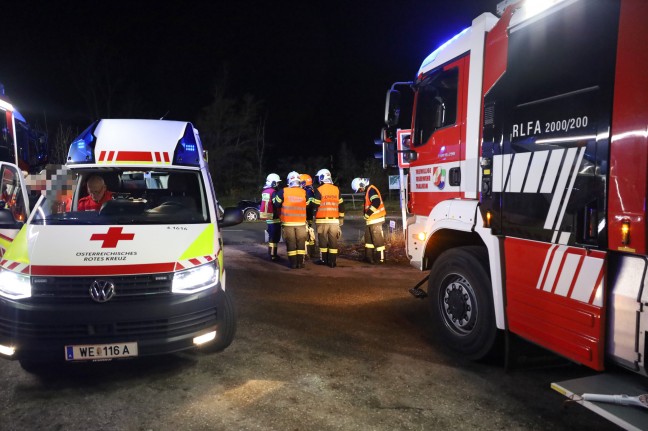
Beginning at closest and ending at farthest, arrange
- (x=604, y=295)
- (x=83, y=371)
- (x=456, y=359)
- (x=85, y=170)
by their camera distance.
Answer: (x=604, y=295) → (x=83, y=371) → (x=456, y=359) → (x=85, y=170)

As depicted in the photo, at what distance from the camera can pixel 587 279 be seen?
3.08 meters

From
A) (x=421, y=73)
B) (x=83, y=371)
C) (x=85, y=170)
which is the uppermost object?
(x=421, y=73)

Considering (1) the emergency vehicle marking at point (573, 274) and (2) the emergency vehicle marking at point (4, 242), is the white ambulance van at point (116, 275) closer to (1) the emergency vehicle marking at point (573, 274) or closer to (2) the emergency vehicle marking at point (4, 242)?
(2) the emergency vehicle marking at point (4, 242)

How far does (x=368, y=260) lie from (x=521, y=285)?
6.17 meters

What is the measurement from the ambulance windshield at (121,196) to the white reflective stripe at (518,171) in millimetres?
2868

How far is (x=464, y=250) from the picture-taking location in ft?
14.6

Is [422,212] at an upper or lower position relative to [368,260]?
upper

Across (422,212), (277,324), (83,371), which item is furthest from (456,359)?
(83,371)

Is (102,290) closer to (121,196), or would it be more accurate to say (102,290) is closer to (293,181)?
(121,196)

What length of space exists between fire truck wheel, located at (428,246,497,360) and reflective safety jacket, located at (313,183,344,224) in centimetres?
461

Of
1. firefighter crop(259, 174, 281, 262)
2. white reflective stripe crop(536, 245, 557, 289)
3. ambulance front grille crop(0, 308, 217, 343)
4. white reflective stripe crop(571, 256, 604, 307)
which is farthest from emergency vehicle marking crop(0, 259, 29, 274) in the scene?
firefighter crop(259, 174, 281, 262)

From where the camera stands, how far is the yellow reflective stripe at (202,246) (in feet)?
13.2

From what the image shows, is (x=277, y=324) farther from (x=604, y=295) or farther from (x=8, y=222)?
(x=604, y=295)

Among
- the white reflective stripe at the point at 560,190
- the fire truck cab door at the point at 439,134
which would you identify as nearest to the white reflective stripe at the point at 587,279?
the white reflective stripe at the point at 560,190
